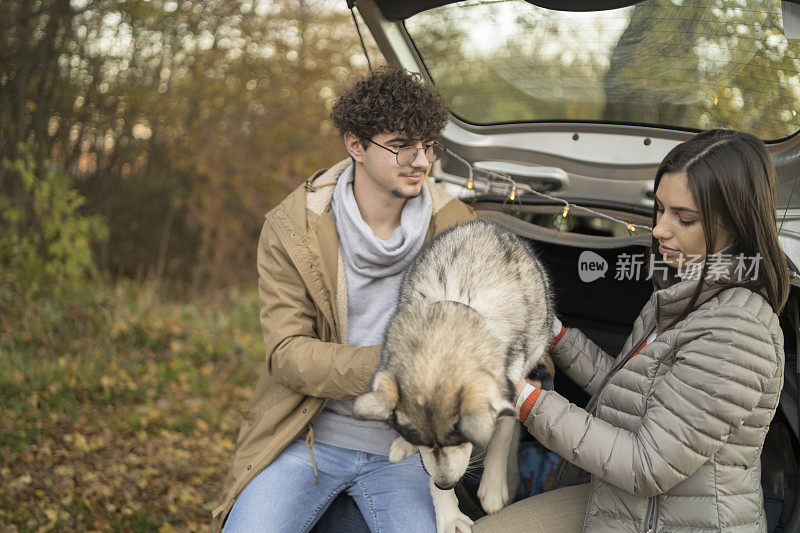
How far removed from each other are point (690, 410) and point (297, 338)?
1.67m

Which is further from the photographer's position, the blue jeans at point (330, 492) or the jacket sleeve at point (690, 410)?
the blue jeans at point (330, 492)

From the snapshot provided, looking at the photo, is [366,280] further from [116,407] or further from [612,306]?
[116,407]

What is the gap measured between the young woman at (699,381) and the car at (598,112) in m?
0.39

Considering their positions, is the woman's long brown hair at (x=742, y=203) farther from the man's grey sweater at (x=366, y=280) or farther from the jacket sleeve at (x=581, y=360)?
the man's grey sweater at (x=366, y=280)

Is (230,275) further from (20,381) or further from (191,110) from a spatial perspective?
(20,381)

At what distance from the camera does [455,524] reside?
2.73 metres

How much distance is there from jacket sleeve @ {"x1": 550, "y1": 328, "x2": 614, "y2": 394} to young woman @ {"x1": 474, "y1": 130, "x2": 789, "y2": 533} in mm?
488

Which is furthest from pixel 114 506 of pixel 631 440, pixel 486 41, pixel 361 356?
pixel 486 41

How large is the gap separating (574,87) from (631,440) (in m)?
2.03

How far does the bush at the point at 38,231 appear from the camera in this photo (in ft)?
21.3

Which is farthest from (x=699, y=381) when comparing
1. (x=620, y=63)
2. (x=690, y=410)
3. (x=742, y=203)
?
(x=620, y=63)

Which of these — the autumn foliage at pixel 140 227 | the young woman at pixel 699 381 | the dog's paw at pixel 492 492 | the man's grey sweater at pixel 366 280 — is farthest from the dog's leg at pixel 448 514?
the autumn foliage at pixel 140 227

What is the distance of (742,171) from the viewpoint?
232cm

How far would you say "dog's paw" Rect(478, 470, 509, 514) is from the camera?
289cm
